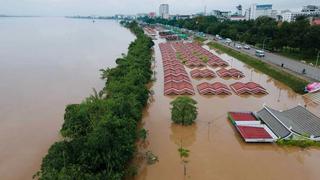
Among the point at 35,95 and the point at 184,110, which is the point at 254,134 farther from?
the point at 35,95

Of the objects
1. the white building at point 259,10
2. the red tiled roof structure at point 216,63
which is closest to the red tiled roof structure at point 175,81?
the red tiled roof structure at point 216,63

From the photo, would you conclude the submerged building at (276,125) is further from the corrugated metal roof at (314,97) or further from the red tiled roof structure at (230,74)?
the red tiled roof structure at (230,74)

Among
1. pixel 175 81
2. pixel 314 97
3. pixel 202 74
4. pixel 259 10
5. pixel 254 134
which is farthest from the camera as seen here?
pixel 259 10

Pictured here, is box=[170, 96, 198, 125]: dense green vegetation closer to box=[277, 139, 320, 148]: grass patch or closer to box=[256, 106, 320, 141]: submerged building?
box=[256, 106, 320, 141]: submerged building

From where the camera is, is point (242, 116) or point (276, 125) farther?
point (242, 116)

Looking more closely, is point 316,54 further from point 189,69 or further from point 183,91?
point 183,91

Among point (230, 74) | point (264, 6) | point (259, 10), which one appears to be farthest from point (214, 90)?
point (264, 6)

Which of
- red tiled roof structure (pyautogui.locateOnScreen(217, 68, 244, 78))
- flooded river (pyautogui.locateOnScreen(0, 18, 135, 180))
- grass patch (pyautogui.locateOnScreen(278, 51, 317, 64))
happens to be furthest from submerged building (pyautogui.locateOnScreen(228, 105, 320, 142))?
grass patch (pyautogui.locateOnScreen(278, 51, 317, 64))
